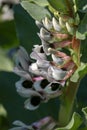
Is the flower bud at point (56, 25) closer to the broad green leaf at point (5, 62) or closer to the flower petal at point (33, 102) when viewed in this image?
the flower petal at point (33, 102)

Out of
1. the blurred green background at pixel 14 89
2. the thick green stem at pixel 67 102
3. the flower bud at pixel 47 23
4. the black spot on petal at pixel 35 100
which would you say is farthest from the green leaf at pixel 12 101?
the flower bud at pixel 47 23

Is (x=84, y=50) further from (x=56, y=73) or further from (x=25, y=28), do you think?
(x=25, y=28)

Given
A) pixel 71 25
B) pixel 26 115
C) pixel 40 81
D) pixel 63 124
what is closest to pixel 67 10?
pixel 71 25

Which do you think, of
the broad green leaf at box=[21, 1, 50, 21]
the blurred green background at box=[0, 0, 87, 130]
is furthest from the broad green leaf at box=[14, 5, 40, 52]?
the broad green leaf at box=[21, 1, 50, 21]

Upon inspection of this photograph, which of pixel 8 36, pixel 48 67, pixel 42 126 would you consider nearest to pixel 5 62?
pixel 8 36

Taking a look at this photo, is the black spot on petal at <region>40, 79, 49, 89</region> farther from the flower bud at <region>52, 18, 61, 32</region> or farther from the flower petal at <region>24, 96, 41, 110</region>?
the flower bud at <region>52, 18, 61, 32</region>

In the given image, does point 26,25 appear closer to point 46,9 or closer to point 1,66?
point 46,9

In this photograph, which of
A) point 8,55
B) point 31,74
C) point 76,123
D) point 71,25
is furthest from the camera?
point 8,55
